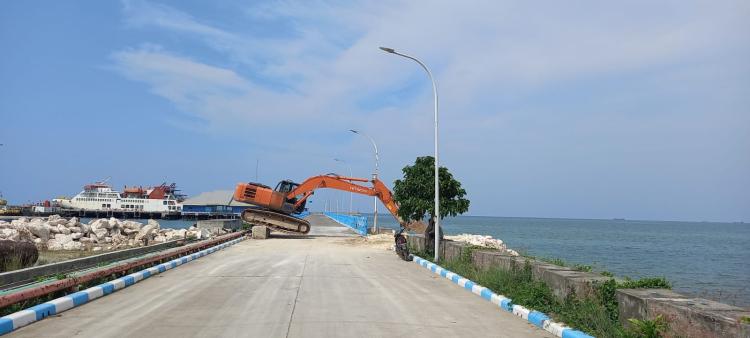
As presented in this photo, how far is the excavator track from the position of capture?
101 feet

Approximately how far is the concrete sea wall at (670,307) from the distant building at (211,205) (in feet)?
332

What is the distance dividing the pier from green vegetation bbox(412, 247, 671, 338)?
520 millimetres

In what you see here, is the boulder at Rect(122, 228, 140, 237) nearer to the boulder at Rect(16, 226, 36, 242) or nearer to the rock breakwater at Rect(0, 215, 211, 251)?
the rock breakwater at Rect(0, 215, 211, 251)

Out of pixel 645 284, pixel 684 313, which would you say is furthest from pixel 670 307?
pixel 645 284

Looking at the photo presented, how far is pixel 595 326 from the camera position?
25.5 ft

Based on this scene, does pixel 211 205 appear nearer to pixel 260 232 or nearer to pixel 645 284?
pixel 260 232

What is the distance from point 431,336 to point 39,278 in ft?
30.8

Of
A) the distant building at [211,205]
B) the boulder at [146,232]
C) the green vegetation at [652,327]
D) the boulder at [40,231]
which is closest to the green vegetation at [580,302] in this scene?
the green vegetation at [652,327]

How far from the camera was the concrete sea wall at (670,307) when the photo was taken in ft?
19.8

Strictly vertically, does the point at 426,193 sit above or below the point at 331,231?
above

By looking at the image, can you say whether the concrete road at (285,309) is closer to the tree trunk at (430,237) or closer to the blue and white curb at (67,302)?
the blue and white curb at (67,302)

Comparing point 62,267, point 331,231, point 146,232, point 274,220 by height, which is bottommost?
point 62,267

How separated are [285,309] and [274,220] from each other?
22206 mm

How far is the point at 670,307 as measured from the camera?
6.71 m
